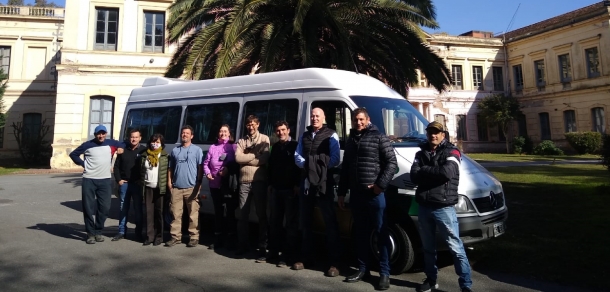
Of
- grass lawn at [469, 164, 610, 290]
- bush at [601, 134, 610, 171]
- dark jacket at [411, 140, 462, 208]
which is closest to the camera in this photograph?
dark jacket at [411, 140, 462, 208]

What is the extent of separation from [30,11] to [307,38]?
2820 cm

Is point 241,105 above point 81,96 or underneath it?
underneath

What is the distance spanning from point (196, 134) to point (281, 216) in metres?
2.74

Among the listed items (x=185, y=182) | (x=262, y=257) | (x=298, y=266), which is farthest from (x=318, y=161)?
(x=185, y=182)

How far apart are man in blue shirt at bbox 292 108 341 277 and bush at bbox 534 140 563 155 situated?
107 feet

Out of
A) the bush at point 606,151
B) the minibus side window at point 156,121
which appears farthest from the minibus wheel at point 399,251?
the bush at point 606,151

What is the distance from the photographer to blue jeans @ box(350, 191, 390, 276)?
4.38 meters

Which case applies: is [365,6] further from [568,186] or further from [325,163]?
[568,186]

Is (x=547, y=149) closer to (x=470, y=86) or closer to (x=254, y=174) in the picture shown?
(x=470, y=86)

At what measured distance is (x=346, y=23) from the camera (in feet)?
33.3

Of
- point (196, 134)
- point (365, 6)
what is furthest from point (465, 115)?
point (196, 134)

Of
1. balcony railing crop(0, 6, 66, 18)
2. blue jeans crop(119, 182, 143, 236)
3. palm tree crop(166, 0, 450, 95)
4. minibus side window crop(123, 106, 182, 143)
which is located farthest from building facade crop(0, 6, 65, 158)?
blue jeans crop(119, 182, 143, 236)

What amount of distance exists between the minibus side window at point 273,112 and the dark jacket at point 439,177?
2221 mm

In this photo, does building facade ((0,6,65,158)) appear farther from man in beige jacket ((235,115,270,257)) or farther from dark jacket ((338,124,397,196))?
dark jacket ((338,124,397,196))
